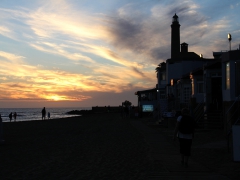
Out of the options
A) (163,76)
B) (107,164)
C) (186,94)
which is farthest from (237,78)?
(163,76)

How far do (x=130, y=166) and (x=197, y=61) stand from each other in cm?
3534

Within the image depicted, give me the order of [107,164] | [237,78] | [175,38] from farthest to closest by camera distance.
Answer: [175,38]
[237,78]
[107,164]

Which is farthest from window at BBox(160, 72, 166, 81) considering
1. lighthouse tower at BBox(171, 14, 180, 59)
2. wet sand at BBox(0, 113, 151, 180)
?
wet sand at BBox(0, 113, 151, 180)

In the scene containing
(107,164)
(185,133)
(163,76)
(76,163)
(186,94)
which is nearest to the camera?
(185,133)

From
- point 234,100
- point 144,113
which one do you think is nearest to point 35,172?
point 234,100

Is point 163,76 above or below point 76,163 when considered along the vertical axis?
above

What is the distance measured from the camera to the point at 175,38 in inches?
Answer: 2867

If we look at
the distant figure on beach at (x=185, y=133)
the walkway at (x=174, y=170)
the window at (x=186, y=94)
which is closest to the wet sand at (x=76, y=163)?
the walkway at (x=174, y=170)

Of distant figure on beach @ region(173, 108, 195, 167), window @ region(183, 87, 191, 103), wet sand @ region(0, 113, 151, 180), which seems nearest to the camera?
wet sand @ region(0, 113, 151, 180)

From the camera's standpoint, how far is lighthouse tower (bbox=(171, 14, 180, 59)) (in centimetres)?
7188

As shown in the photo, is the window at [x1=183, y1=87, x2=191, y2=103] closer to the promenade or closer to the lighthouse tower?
the promenade

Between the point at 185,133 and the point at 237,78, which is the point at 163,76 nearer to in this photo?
the point at 237,78

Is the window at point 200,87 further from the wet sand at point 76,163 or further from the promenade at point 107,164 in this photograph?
the wet sand at point 76,163

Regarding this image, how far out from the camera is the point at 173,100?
37844mm
